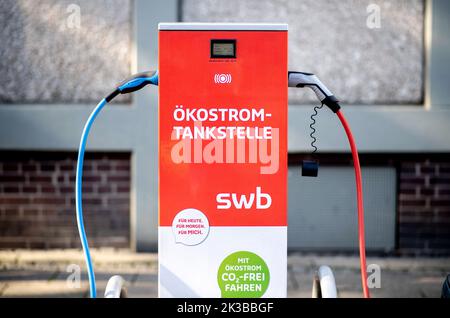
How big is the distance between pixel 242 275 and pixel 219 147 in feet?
2.08

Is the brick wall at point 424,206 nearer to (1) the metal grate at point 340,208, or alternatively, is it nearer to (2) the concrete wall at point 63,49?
(1) the metal grate at point 340,208

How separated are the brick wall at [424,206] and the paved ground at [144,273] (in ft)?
0.61

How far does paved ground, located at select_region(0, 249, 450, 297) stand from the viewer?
471 cm

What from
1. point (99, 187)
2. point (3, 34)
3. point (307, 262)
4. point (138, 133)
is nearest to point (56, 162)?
point (99, 187)

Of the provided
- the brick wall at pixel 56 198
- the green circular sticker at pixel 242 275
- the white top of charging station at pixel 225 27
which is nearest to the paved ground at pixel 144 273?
the brick wall at pixel 56 198

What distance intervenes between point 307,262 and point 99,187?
6.96 feet

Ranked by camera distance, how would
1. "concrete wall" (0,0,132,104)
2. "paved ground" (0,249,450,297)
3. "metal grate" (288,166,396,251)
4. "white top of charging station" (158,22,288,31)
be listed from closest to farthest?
"white top of charging station" (158,22,288,31) → "paved ground" (0,249,450,297) → "concrete wall" (0,0,132,104) → "metal grate" (288,166,396,251)

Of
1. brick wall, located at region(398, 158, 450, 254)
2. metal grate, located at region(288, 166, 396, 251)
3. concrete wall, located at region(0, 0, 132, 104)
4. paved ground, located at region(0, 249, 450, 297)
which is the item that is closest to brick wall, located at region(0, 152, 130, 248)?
paved ground, located at region(0, 249, 450, 297)

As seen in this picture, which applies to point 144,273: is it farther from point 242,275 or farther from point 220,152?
point 220,152

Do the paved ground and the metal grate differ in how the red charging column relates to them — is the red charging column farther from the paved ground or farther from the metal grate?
the metal grate

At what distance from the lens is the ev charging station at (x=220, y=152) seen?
2816 millimetres

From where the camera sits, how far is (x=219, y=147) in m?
2.83

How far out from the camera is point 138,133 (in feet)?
18.6
